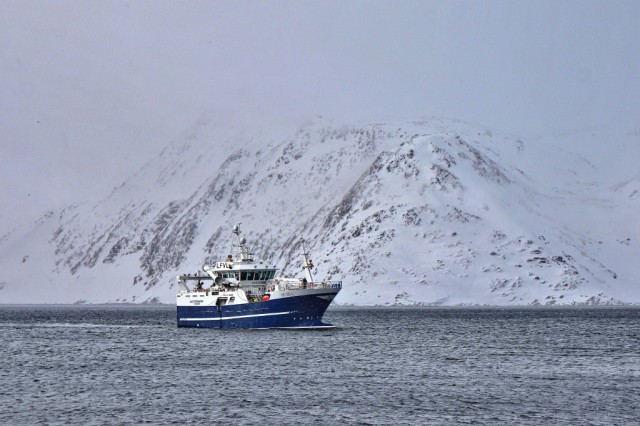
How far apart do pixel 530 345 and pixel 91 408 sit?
7296 centimetres

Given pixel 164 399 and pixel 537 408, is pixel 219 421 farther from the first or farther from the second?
pixel 537 408

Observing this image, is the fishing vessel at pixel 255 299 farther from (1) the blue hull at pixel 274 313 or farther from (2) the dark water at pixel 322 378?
(2) the dark water at pixel 322 378

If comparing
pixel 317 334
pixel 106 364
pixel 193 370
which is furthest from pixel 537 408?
pixel 317 334

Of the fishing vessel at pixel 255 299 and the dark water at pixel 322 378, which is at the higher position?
the fishing vessel at pixel 255 299

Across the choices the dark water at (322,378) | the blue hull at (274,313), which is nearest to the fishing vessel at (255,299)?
the blue hull at (274,313)

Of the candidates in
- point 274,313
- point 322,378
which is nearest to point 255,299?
point 274,313

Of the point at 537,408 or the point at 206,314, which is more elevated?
the point at 206,314

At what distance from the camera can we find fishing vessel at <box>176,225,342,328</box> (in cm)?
14775

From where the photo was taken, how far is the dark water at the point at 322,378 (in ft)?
241

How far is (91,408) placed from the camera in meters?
77.0

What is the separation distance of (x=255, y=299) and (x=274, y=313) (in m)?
6.62

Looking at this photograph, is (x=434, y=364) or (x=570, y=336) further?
(x=570, y=336)

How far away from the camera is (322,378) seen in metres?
93.9

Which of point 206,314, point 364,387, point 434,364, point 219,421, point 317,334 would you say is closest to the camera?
point 219,421
